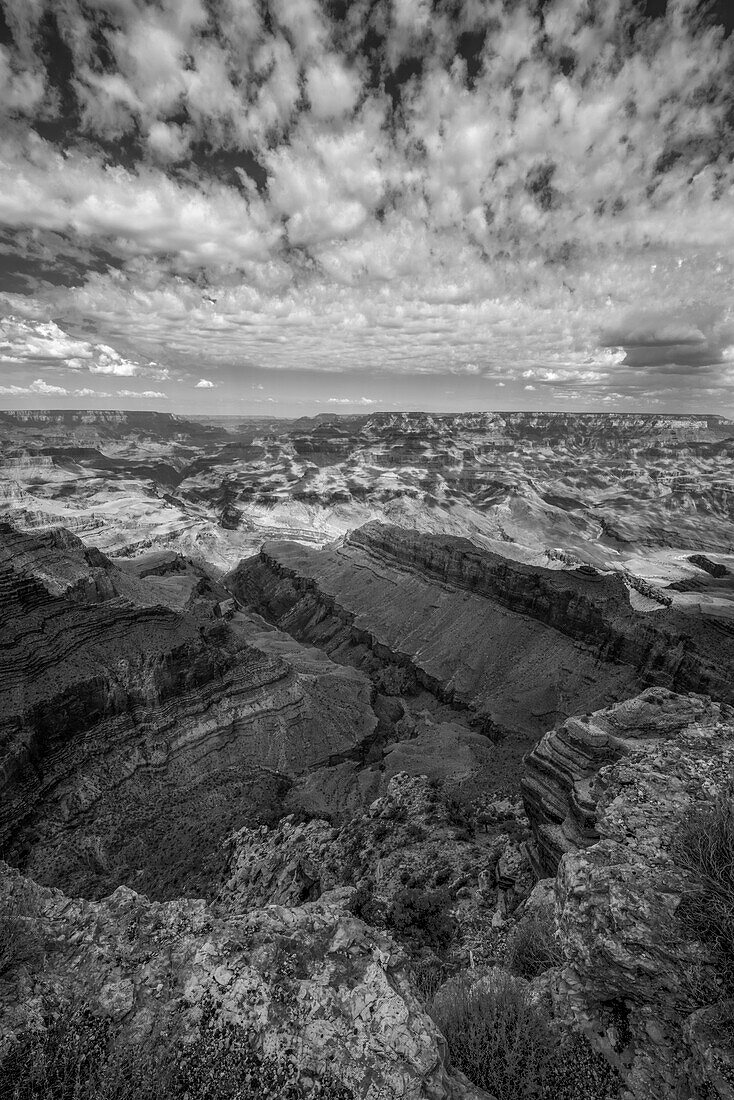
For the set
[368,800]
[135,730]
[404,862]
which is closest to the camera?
[404,862]

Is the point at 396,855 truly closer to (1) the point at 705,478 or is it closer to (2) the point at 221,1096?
(2) the point at 221,1096

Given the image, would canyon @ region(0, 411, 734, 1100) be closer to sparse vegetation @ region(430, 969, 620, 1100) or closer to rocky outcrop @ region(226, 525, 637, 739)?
sparse vegetation @ region(430, 969, 620, 1100)

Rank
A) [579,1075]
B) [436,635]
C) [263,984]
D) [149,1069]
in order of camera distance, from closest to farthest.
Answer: [149,1069], [579,1075], [263,984], [436,635]

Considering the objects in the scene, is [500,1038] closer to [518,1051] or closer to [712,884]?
A: [518,1051]

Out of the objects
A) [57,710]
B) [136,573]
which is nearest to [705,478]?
[136,573]

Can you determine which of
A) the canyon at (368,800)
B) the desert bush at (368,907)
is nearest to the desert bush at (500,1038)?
the canyon at (368,800)

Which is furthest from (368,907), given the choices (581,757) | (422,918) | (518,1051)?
(518,1051)
